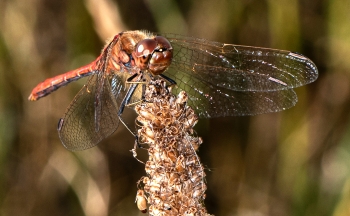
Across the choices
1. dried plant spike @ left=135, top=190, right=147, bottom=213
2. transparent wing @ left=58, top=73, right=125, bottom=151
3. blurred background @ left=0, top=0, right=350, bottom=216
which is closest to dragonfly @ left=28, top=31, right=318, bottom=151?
transparent wing @ left=58, top=73, right=125, bottom=151

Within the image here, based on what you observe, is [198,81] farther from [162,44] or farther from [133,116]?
[133,116]

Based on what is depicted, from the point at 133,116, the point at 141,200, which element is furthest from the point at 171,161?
the point at 133,116

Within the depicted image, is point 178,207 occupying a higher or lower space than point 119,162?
higher

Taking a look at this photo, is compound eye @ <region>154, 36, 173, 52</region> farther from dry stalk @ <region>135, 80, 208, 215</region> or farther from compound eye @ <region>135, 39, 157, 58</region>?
dry stalk @ <region>135, 80, 208, 215</region>

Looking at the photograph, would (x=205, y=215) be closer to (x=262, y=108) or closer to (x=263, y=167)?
(x=262, y=108)

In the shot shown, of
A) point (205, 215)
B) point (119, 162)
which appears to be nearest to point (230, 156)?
point (119, 162)

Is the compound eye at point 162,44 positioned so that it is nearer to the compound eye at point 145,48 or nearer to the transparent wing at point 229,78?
the compound eye at point 145,48

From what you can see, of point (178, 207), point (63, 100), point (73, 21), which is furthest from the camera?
point (63, 100)
